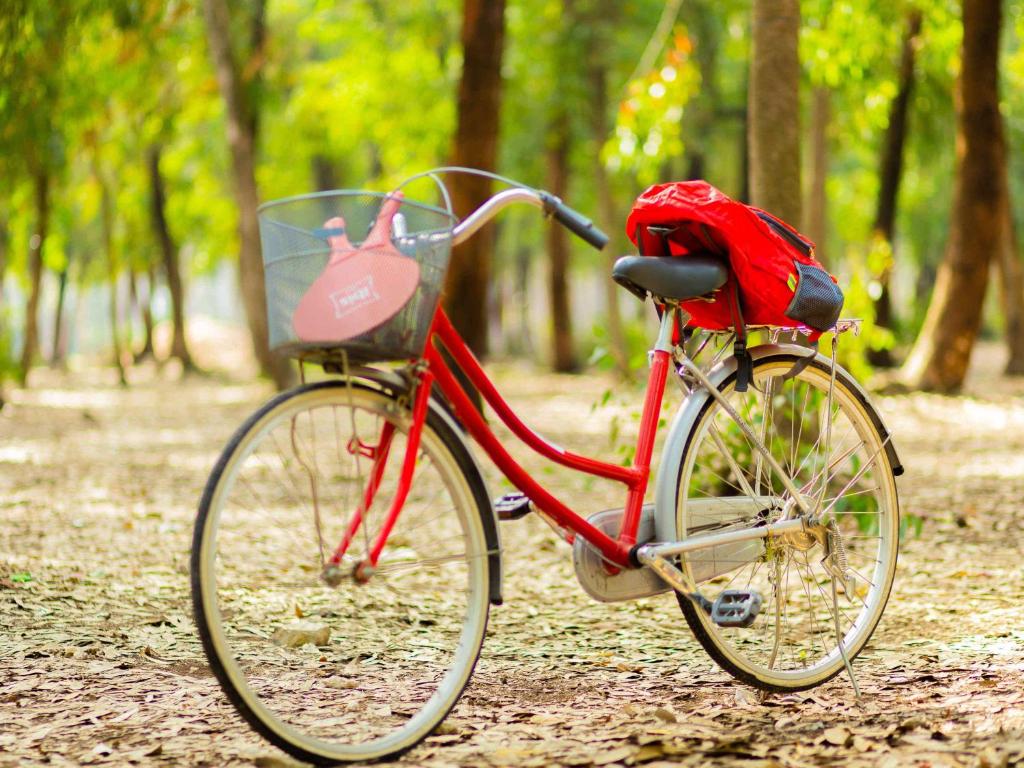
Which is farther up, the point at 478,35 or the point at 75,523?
the point at 478,35

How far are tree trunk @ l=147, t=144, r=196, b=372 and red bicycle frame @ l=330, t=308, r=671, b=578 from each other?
21.3m

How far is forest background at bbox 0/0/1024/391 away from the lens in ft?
31.2

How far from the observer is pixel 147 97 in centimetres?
1936

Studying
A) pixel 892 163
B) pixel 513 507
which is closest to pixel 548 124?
pixel 892 163

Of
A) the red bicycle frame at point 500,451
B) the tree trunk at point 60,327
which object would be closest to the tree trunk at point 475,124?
the red bicycle frame at point 500,451

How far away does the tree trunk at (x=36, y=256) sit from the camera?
1705 centimetres

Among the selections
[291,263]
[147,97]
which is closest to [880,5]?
[291,263]

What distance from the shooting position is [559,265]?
787 inches

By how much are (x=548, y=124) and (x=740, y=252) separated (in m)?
15.5

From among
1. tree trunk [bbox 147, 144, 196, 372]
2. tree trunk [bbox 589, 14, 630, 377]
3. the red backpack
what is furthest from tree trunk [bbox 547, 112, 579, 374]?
the red backpack

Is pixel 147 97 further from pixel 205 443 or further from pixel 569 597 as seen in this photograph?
pixel 569 597

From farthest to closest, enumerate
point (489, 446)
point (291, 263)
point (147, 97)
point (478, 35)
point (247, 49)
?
1. point (147, 97)
2. point (247, 49)
3. point (478, 35)
4. point (489, 446)
5. point (291, 263)

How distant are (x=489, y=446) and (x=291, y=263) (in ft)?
2.44

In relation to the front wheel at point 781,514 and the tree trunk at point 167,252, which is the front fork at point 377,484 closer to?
the front wheel at point 781,514
